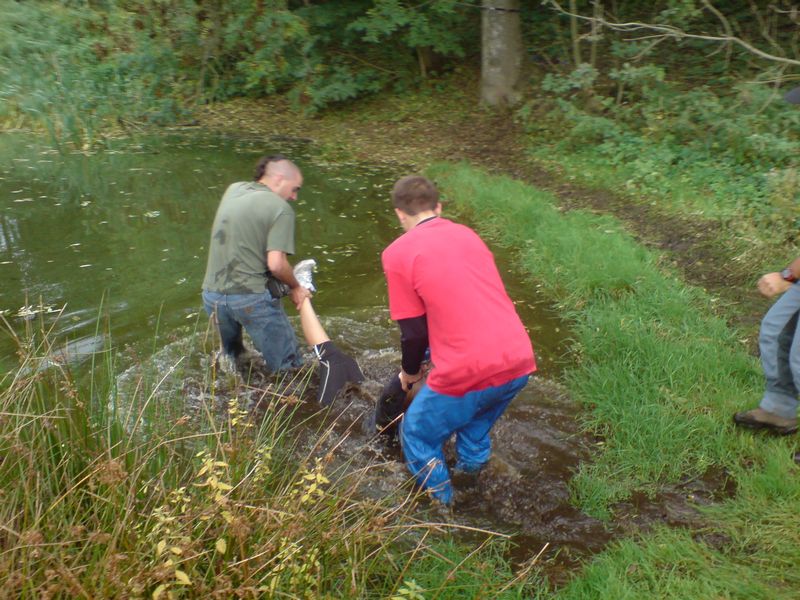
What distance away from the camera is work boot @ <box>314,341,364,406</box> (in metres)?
5.42

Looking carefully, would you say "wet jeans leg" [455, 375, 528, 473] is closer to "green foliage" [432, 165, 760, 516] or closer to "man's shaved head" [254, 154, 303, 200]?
"green foliage" [432, 165, 760, 516]

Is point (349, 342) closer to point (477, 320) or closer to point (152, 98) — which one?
point (477, 320)

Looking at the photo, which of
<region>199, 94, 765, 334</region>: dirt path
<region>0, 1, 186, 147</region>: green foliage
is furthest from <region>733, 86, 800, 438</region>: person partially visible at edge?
<region>0, 1, 186, 147</region>: green foliage

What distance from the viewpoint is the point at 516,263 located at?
28.1 feet

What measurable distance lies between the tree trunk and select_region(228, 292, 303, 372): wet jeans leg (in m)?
10.3

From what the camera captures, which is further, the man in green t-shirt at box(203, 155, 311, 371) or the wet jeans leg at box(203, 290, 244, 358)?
the wet jeans leg at box(203, 290, 244, 358)

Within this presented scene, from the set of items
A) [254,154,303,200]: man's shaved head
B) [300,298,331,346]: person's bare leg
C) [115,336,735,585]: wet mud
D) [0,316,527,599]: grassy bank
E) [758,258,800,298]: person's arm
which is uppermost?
[254,154,303,200]: man's shaved head

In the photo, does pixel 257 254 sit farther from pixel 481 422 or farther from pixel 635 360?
pixel 635 360

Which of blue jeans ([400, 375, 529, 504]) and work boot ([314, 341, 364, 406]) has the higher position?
blue jeans ([400, 375, 529, 504])

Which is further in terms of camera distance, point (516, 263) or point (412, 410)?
point (516, 263)

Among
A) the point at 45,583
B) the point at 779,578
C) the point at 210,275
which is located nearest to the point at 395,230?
the point at 210,275

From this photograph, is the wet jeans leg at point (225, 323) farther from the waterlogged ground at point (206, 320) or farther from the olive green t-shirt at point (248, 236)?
the waterlogged ground at point (206, 320)

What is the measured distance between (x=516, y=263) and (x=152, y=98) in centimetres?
1206

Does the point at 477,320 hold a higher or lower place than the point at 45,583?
higher
